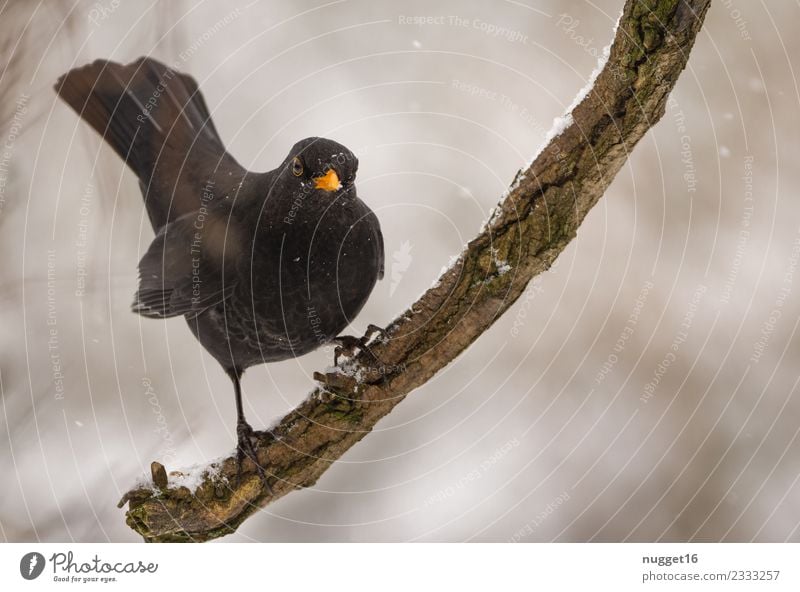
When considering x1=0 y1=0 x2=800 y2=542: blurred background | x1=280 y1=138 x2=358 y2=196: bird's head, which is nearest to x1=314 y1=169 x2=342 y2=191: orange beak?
x1=280 y1=138 x2=358 y2=196: bird's head

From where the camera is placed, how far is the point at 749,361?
235 cm

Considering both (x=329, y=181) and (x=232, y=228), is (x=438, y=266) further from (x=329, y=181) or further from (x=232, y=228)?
(x=232, y=228)

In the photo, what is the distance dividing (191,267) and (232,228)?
21cm

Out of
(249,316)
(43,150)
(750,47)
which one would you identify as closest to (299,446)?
(249,316)

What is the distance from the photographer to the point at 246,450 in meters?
1.97

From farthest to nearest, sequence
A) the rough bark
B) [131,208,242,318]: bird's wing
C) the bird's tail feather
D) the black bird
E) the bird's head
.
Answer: the bird's tail feather, [131,208,242,318]: bird's wing, the black bird, the bird's head, the rough bark

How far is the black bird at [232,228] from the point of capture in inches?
74.6

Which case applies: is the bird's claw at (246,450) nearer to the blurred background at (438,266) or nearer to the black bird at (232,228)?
the black bird at (232,228)

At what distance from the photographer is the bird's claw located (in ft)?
6.32

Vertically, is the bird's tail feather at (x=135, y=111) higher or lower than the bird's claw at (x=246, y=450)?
higher
